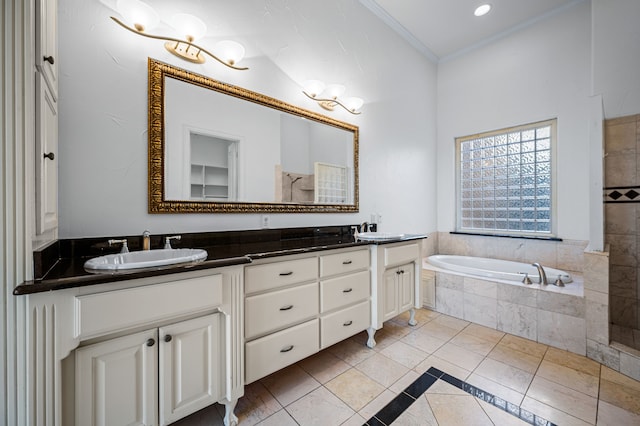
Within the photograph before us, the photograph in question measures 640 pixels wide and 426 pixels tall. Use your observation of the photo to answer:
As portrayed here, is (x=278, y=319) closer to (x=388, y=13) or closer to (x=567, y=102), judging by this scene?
(x=388, y=13)

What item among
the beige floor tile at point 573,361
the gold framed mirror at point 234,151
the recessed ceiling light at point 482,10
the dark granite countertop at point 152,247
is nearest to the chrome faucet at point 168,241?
the dark granite countertop at point 152,247

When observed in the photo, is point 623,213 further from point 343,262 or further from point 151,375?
point 151,375

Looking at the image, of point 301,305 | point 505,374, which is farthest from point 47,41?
point 505,374

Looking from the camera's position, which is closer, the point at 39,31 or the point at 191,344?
the point at 39,31

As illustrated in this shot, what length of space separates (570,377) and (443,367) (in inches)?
30.7

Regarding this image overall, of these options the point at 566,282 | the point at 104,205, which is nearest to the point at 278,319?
the point at 104,205

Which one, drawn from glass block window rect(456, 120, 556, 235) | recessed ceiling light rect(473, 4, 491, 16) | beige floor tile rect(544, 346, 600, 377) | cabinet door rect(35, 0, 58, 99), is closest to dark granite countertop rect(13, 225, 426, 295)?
cabinet door rect(35, 0, 58, 99)

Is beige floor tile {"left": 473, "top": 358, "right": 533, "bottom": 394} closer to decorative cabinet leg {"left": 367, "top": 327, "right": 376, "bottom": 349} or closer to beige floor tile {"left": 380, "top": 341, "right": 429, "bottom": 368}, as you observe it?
beige floor tile {"left": 380, "top": 341, "right": 429, "bottom": 368}

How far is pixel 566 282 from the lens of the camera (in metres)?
2.36

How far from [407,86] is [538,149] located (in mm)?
1653

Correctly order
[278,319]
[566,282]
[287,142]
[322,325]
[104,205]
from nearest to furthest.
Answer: [104,205] < [278,319] < [322,325] < [287,142] < [566,282]

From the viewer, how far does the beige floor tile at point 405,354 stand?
190 centimetres

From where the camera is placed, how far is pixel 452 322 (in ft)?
8.43

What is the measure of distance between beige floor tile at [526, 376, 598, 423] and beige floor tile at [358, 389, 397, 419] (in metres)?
0.82
